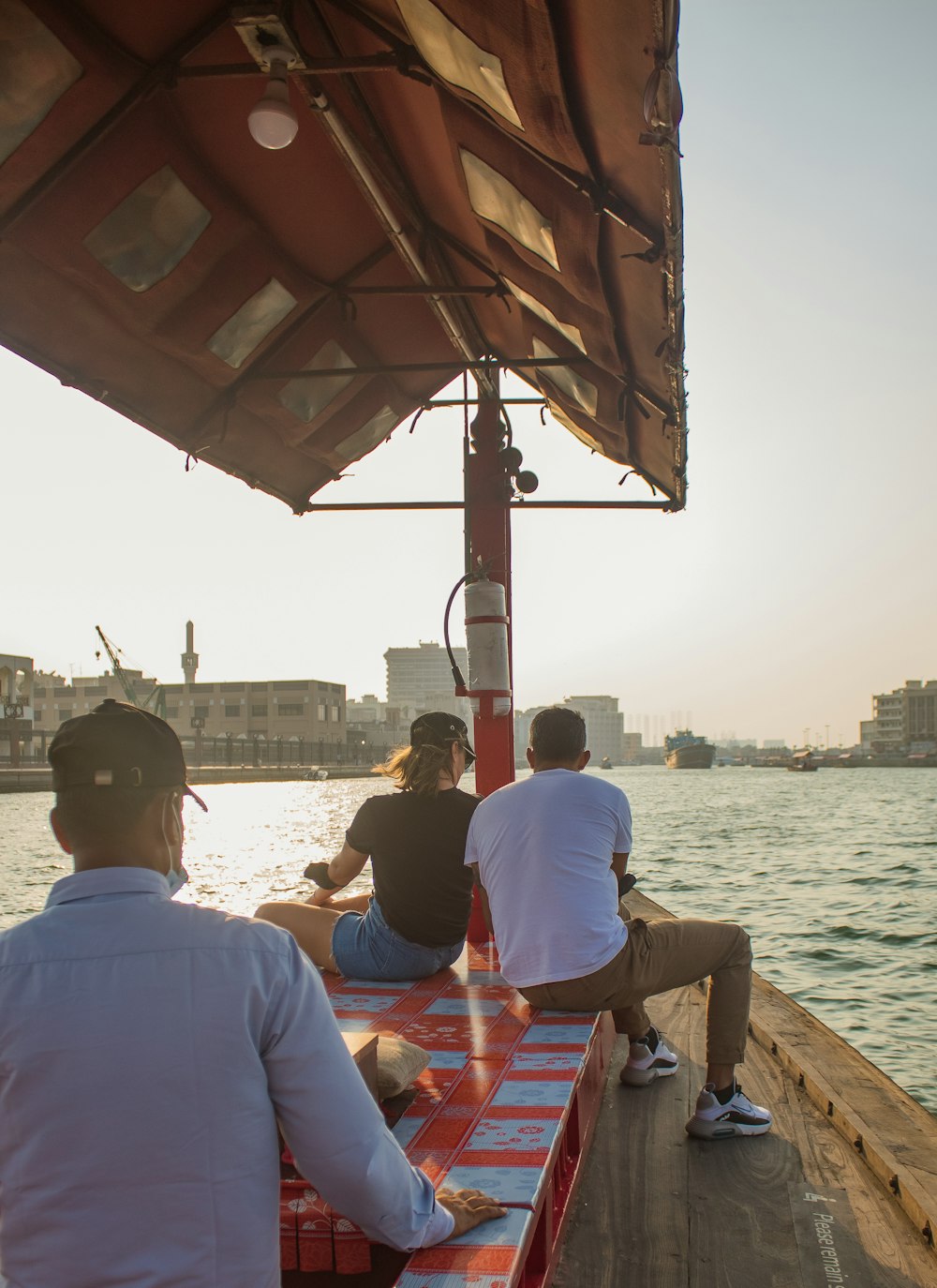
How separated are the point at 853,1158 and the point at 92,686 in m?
128

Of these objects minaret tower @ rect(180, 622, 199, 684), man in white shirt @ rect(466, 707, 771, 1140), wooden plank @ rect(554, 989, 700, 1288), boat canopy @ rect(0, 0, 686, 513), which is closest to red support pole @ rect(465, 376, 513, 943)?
boat canopy @ rect(0, 0, 686, 513)

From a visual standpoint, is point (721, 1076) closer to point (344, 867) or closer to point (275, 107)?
point (344, 867)

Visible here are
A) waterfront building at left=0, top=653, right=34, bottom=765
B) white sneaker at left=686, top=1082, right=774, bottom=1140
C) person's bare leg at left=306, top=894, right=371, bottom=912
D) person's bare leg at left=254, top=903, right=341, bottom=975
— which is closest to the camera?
white sneaker at left=686, top=1082, right=774, bottom=1140

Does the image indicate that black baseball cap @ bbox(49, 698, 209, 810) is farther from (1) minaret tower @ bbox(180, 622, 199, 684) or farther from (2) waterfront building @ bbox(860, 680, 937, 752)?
(2) waterfront building @ bbox(860, 680, 937, 752)

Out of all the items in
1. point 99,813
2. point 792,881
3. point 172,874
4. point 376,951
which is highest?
point 99,813

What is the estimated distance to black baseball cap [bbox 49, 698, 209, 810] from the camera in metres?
1.72

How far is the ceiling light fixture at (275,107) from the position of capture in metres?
3.65

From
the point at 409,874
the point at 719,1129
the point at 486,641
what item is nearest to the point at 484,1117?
the point at 719,1129

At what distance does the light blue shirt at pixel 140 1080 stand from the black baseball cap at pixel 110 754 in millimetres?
152

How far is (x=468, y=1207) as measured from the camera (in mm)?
2445

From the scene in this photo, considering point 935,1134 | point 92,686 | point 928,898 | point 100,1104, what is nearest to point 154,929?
point 100,1104

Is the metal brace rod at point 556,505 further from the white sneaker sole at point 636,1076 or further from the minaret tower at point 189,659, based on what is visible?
the minaret tower at point 189,659

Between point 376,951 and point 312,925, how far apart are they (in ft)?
1.23

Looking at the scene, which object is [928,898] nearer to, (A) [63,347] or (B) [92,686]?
(A) [63,347]
